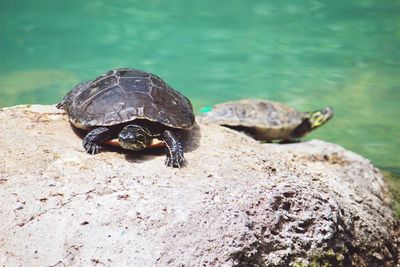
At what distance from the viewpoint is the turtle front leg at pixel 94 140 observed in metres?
3.91

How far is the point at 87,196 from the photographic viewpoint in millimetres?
3281

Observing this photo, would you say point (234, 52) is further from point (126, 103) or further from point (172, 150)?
point (172, 150)

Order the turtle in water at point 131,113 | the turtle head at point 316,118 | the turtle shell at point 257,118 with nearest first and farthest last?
the turtle in water at point 131,113, the turtle shell at point 257,118, the turtle head at point 316,118

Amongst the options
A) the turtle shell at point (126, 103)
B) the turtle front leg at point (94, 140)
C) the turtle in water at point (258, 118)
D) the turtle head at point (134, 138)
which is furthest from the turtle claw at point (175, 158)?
the turtle in water at point (258, 118)

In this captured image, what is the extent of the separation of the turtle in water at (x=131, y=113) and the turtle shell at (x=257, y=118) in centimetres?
238

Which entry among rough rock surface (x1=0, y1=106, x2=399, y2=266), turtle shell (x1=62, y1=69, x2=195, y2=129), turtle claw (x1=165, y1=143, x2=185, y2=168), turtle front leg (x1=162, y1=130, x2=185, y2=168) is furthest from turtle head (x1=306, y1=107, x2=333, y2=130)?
turtle claw (x1=165, y1=143, x2=185, y2=168)

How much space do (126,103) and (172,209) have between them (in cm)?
117

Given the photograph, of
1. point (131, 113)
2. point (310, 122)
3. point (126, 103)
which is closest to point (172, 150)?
point (131, 113)

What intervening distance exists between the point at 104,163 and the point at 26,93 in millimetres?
5924

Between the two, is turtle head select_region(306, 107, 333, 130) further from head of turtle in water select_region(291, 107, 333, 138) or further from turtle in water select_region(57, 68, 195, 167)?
turtle in water select_region(57, 68, 195, 167)

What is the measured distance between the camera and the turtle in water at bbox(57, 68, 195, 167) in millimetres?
3871

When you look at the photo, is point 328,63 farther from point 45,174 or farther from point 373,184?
point 45,174

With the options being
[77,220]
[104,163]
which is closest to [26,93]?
[104,163]

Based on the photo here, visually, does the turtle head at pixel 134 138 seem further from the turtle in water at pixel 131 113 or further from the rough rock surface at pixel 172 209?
the rough rock surface at pixel 172 209
